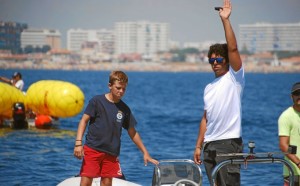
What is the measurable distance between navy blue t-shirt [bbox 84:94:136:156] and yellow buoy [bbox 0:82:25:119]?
11881mm

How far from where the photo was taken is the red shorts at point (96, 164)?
20.3 ft

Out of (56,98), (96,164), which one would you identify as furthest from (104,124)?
(56,98)

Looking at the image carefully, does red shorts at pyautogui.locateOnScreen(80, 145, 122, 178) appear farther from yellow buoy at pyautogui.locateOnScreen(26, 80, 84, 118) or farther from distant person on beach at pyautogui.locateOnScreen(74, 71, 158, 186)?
yellow buoy at pyautogui.locateOnScreen(26, 80, 84, 118)

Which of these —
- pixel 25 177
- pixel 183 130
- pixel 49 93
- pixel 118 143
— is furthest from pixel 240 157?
pixel 183 130

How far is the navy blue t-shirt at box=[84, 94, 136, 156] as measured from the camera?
6.18 m

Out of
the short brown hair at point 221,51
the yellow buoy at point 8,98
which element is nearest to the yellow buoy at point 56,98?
the yellow buoy at point 8,98

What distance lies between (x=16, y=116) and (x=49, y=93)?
1055 millimetres

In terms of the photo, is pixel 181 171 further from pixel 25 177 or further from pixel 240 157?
pixel 25 177

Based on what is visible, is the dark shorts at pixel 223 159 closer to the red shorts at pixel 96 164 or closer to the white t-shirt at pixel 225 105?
the white t-shirt at pixel 225 105

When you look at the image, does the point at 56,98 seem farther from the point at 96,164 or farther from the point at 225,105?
the point at 225,105

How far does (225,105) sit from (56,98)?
42.6 ft

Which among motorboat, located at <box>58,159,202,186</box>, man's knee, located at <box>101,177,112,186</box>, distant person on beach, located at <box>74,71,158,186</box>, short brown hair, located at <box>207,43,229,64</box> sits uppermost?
short brown hair, located at <box>207,43,229,64</box>

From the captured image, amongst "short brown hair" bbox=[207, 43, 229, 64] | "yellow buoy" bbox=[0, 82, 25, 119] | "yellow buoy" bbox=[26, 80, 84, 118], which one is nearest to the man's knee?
"short brown hair" bbox=[207, 43, 229, 64]

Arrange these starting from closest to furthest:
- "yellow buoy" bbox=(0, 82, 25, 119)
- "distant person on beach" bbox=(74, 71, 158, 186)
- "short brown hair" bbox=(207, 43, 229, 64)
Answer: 1. "short brown hair" bbox=(207, 43, 229, 64)
2. "distant person on beach" bbox=(74, 71, 158, 186)
3. "yellow buoy" bbox=(0, 82, 25, 119)
